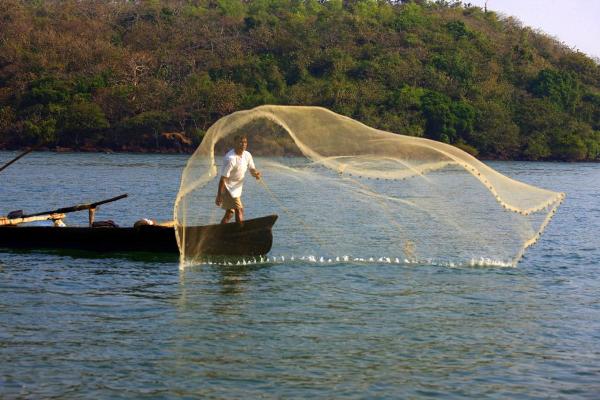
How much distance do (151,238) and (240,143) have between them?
96.6 inches

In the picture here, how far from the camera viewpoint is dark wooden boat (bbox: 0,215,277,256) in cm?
1497

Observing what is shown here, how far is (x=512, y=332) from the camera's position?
38.1ft

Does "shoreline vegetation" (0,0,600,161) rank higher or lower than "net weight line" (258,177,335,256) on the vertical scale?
higher

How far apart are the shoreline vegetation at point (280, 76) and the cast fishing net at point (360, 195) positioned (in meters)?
47.0

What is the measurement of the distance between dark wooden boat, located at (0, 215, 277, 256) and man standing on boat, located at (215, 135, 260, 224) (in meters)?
0.25

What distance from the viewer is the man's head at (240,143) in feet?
46.9

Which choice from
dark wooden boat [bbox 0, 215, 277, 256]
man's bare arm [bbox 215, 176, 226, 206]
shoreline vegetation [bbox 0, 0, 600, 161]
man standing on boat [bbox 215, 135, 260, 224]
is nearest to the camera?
man standing on boat [bbox 215, 135, 260, 224]

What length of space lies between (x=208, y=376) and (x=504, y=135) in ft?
206

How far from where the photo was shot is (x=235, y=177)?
14.8m

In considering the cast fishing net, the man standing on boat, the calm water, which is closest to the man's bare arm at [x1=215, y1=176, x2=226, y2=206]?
the man standing on boat

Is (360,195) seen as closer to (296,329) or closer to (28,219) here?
(296,329)

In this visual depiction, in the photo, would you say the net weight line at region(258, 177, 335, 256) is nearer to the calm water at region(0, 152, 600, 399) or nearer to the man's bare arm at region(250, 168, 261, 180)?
the man's bare arm at region(250, 168, 261, 180)

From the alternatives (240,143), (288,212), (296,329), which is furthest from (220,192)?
(296,329)

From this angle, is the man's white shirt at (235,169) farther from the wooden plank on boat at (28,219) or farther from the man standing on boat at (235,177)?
the wooden plank on boat at (28,219)
